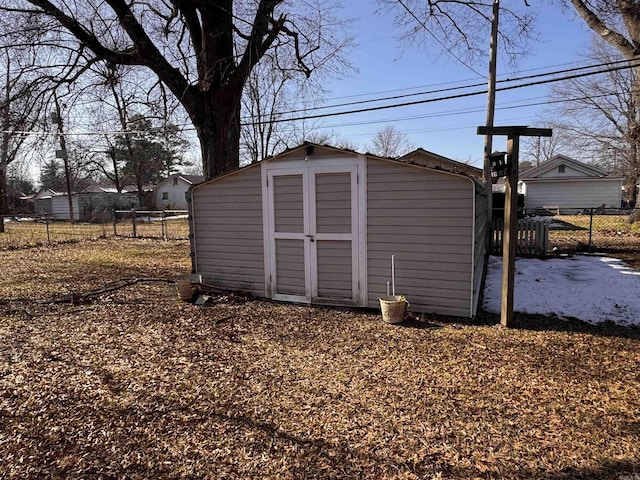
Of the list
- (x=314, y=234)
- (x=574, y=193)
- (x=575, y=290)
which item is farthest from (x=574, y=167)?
(x=314, y=234)

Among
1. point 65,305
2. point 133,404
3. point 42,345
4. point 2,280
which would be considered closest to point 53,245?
point 2,280

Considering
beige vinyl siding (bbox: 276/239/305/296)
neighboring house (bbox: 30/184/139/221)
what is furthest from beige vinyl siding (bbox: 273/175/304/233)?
neighboring house (bbox: 30/184/139/221)

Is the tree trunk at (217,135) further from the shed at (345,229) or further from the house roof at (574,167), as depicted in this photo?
the house roof at (574,167)

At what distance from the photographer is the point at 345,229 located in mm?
5324

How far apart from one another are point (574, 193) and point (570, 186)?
1.62 ft

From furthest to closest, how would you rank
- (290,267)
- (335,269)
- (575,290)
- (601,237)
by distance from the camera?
1. (601,237)
2. (575,290)
3. (290,267)
4. (335,269)

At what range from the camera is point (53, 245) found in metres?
12.6

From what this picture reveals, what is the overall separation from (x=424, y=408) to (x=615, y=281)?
549cm

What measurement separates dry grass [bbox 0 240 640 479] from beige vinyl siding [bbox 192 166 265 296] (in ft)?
4.06

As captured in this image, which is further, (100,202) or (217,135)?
(100,202)

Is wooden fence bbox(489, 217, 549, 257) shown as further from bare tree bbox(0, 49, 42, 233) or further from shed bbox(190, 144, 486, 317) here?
bare tree bbox(0, 49, 42, 233)

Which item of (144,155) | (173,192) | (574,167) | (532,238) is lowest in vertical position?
(532,238)

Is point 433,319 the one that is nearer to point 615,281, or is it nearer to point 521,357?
point 521,357

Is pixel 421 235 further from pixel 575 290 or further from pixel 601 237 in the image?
pixel 601 237
